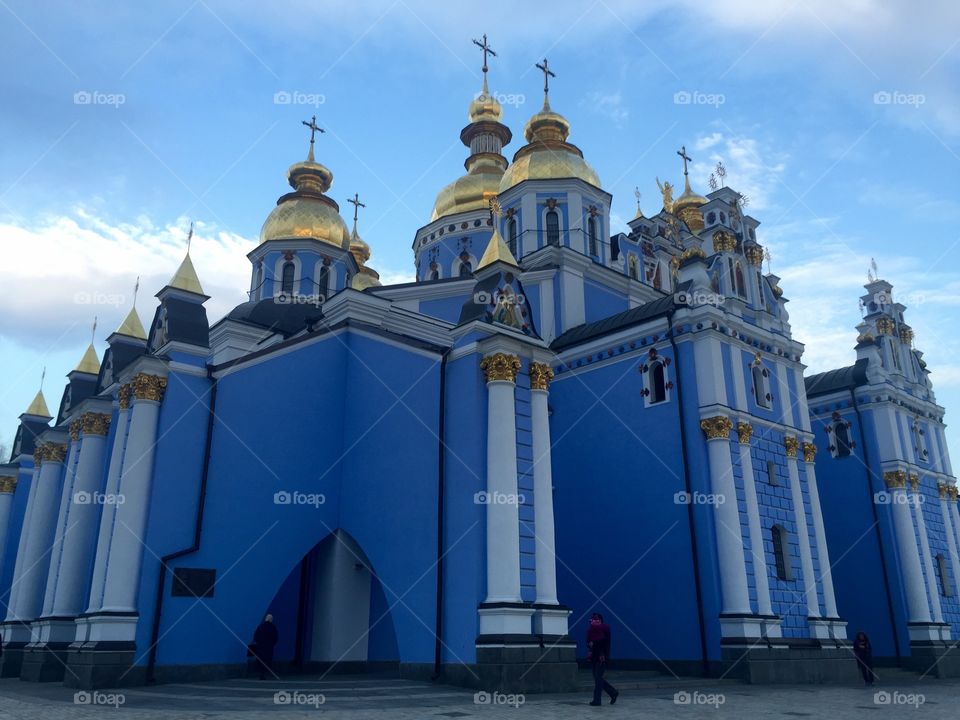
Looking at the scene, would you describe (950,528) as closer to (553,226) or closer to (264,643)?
(553,226)

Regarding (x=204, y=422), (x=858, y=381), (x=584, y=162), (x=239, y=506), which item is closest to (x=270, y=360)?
(x=204, y=422)

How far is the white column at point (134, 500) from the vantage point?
12.0 metres

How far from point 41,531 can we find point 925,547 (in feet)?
66.9

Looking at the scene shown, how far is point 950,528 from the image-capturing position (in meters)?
21.6

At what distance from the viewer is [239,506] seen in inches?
522

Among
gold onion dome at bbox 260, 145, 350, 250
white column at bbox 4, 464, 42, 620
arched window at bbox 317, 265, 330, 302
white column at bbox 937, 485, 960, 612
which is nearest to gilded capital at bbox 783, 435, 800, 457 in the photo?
white column at bbox 937, 485, 960, 612

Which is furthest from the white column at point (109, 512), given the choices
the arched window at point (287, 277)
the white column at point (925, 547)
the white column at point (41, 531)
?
the white column at point (925, 547)

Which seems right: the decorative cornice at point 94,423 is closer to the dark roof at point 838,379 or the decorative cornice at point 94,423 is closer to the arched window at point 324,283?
the arched window at point 324,283

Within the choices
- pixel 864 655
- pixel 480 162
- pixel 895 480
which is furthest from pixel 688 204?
pixel 864 655

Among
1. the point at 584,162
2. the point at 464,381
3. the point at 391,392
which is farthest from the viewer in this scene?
the point at 584,162

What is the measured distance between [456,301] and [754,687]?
12.3 metres

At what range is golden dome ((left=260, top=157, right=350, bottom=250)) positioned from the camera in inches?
1006

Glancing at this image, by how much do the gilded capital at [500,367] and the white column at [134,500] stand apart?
5270 millimetres

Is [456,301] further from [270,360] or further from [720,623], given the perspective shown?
[720,623]
